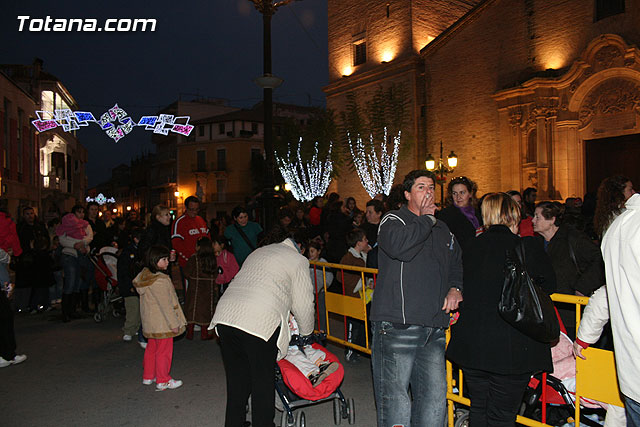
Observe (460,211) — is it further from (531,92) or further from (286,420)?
(531,92)

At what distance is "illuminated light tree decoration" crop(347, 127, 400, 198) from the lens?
86.8 ft

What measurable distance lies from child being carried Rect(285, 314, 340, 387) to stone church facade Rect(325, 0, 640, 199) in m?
17.3

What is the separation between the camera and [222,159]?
58750 millimetres

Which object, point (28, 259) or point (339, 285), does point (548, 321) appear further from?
point (28, 259)

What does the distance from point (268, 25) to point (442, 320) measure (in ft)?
24.0

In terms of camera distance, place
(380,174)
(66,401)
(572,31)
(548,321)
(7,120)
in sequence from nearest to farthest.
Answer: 1. (548,321)
2. (66,401)
3. (572,31)
4. (7,120)
5. (380,174)

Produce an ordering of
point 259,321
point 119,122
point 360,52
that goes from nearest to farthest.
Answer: point 259,321 → point 119,122 → point 360,52

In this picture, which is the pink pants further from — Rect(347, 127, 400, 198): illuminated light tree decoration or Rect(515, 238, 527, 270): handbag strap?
Rect(347, 127, 400, 198): illuminated light tree decoration

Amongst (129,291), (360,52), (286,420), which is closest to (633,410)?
(286,420)

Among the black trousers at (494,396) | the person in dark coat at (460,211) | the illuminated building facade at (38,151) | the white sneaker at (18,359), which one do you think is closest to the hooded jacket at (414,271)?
the black trousers at (494,396)

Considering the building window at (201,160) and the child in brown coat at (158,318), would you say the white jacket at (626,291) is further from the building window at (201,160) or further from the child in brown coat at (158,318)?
the building window at (201,160)

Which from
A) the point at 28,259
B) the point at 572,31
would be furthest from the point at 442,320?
the point at 572,31

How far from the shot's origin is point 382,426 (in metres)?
3.65

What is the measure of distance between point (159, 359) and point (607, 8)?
796 inches
